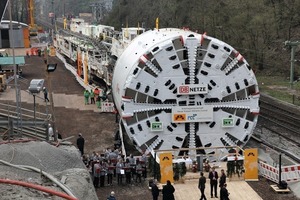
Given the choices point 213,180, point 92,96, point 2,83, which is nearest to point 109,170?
point 213,180

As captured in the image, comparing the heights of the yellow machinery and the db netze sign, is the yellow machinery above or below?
below

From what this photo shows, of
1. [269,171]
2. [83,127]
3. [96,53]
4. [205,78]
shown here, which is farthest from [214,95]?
[96,53]

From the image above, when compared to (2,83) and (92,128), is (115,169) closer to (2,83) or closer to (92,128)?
(92,128)

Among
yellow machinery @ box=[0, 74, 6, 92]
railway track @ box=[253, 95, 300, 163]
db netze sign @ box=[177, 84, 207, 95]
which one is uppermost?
db netze sign @ box=[177, 84, 207, 95]

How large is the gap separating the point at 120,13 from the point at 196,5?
34341 millimetres

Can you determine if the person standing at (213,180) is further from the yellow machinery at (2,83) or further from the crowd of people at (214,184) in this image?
the yellow machinery at (2,83)

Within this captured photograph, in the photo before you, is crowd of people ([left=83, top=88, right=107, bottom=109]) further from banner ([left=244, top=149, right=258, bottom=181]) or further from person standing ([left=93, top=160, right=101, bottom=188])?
banner ([left=244, top=149, right=258, bottom=181])

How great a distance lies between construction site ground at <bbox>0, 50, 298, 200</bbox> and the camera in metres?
15.2

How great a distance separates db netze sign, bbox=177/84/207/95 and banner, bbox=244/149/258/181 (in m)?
2.98

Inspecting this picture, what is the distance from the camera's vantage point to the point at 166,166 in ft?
52.9

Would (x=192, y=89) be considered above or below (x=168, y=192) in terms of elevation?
above

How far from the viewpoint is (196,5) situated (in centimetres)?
7025

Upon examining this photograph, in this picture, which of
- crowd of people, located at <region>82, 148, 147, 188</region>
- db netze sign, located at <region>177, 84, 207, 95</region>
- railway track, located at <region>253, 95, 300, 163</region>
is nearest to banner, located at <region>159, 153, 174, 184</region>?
crowd of people, located at <region>82, 148, 147, 188</region>

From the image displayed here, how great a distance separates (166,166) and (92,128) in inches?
351
